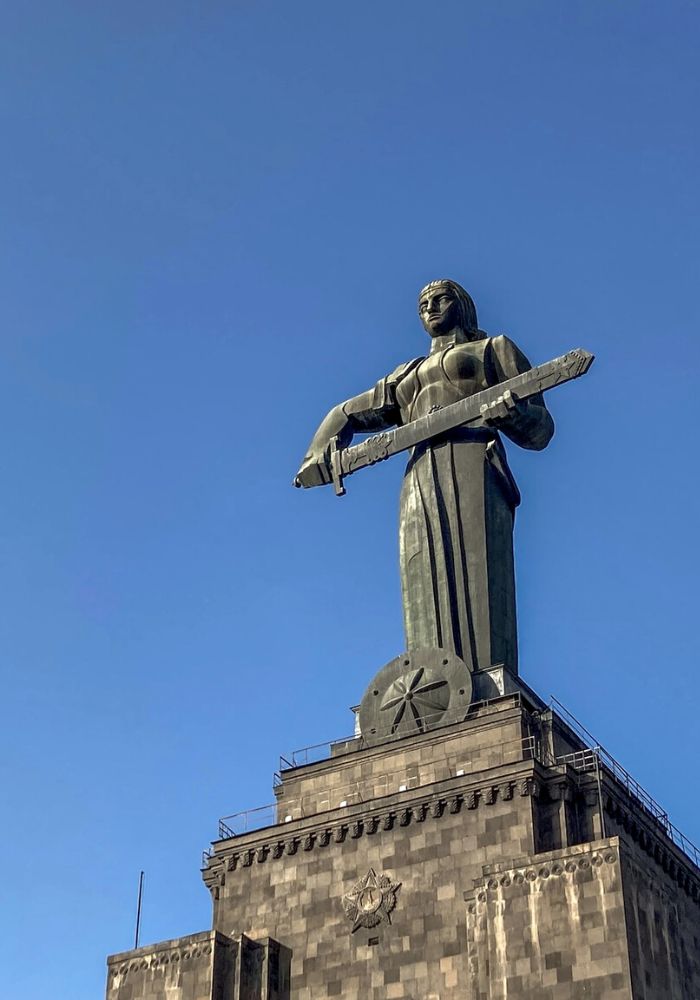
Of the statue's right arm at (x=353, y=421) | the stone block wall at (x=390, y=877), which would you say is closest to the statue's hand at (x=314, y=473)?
the statue's right arm at (x=353, y=421)

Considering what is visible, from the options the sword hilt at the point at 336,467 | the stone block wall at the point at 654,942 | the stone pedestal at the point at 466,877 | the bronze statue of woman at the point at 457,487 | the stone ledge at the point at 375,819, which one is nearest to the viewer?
the stone block wall at the point at 654,942

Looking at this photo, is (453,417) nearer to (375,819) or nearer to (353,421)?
(353,421)

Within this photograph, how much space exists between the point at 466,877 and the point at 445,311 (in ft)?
72.1

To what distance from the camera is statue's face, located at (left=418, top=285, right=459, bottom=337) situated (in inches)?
2178

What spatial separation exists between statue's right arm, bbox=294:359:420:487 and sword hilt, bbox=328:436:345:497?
24cm

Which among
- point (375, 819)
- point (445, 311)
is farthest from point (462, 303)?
point (375, 819)

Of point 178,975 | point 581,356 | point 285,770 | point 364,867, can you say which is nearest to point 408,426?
point 581,356

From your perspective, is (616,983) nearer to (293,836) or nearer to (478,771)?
(478,771)

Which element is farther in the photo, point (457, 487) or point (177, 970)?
point (457, 487)

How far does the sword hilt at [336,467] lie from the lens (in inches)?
2140

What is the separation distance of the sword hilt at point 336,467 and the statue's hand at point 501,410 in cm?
609

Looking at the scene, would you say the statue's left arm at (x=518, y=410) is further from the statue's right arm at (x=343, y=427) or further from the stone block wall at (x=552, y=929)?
the stone block wall at (x=552, y=929)

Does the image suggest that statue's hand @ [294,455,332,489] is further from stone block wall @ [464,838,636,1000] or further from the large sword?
stone block wall @ [464,838,636,1000]

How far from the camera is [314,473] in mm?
55250
